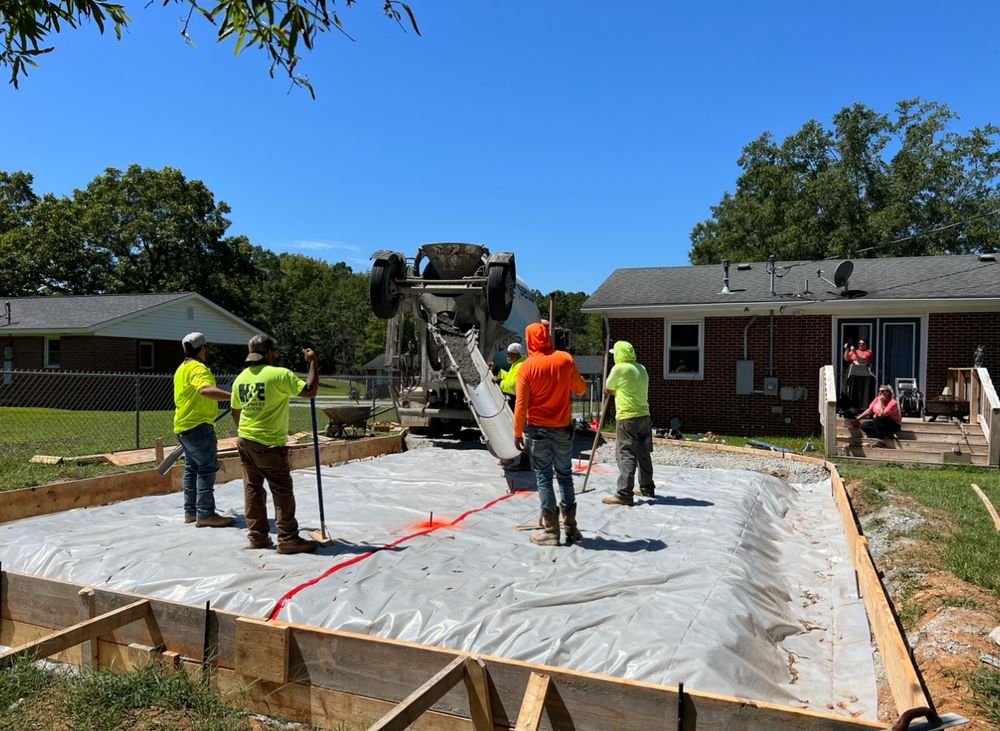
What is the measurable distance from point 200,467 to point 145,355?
22.9m

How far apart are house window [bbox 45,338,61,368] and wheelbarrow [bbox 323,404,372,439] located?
689 inches

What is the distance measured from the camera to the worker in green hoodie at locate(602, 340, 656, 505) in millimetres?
7188

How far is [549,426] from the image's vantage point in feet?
18.5

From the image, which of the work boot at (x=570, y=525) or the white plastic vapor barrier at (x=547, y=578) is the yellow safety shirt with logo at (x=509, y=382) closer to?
the white plastic vapor barrier at (x=547, y=578)

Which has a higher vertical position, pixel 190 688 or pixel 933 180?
pixel 933 180

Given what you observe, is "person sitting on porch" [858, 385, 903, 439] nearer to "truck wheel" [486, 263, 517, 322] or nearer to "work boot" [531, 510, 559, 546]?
"truck wheel" [486, 263, 517, 322]

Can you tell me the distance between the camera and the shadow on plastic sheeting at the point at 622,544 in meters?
5.50

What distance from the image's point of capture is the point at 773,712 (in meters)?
2.60

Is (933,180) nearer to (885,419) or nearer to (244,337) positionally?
(885,419)

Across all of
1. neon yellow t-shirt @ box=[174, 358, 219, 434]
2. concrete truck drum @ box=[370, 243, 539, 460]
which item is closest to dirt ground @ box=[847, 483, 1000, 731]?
neon yellow t-shirt @ box=[174, 358, 219, 434]

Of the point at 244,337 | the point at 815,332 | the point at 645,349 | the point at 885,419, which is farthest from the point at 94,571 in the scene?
the point at 244,337

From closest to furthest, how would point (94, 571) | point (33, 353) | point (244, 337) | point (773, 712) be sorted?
point (773, 712)
point (94, 571)
point (33, 353)
point (244, 337)

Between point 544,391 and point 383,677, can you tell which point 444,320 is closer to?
point 544,391

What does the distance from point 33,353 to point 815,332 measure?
86.7 ft
